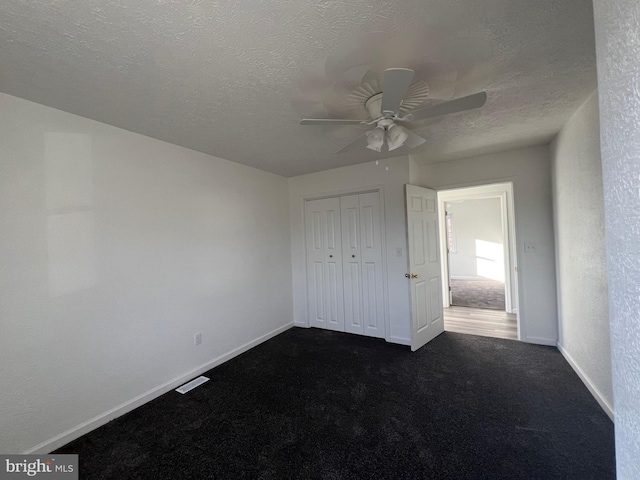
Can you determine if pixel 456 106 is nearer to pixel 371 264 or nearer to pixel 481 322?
pixel 371 264

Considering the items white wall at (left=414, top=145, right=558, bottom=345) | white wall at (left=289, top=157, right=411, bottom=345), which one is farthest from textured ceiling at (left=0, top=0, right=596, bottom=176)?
white wall at (left=289, top=157, right=411, bottom=345)

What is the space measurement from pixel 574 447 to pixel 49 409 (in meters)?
3.39

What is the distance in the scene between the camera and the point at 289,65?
1.48 meters

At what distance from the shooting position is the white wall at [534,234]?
3020 millimetres

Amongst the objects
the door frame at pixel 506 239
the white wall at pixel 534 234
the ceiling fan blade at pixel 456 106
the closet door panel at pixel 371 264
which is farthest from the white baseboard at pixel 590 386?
the ceiling fan blade at pixel 456 106

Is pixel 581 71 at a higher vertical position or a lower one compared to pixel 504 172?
higher

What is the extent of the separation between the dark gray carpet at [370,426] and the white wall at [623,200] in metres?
1.34

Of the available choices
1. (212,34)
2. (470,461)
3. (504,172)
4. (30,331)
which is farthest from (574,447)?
(30,331)

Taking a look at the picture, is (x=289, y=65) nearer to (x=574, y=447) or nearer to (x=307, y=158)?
(x=307, y=158)

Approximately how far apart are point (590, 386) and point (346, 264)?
2.56 metres

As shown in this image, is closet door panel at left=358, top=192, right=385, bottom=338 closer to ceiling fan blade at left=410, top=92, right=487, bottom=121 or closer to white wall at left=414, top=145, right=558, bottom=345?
Result: white wall at left=414, top=145, right=558, bottom=345

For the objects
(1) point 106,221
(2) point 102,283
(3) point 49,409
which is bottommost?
(3) point 49,409

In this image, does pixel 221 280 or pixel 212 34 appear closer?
pixel 212 34

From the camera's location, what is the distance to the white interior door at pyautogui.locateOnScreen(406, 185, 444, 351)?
3.09 meters
